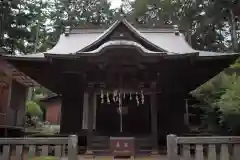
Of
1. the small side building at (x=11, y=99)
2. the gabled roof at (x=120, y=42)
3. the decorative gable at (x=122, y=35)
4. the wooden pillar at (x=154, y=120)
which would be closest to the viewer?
the wooden pillar at (x=154, y=120)

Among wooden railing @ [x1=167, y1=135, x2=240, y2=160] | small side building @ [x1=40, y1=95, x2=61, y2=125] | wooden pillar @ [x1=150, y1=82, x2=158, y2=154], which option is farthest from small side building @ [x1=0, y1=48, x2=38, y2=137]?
small side building @ [x1=40, y1=95, x2=61, y2=125]

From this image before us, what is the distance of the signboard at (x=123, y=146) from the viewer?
27.2 feet

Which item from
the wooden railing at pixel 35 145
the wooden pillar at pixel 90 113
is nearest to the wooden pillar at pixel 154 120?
the wooden pillar at pixel 90 113

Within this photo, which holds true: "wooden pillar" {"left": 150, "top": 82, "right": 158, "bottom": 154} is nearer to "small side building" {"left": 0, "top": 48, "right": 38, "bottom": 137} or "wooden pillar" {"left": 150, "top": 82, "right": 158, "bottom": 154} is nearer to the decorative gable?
the decorative gable

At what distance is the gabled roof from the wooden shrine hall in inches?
1.5

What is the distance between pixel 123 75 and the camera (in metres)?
10.3

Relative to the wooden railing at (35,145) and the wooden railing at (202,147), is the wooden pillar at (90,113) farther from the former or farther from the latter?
the wooden railing at (202,147)

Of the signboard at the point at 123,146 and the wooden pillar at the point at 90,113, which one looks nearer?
the signboard at the point at 123,146

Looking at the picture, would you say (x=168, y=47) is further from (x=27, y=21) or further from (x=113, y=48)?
(x=27, y=21)

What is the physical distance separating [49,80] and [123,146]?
503cm

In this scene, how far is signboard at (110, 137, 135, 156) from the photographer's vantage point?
830 centimetres

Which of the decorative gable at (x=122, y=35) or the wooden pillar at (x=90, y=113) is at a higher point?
the decorative gable at (x=122, y=35)

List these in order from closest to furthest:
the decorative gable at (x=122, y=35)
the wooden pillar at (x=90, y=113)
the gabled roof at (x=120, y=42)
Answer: the wooden pillar at (x=90, y=113), the gabled roof at (x=120, y=42), the decorative gable at (x=122, y=35)

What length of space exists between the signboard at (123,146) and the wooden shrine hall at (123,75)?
51.7 inches
